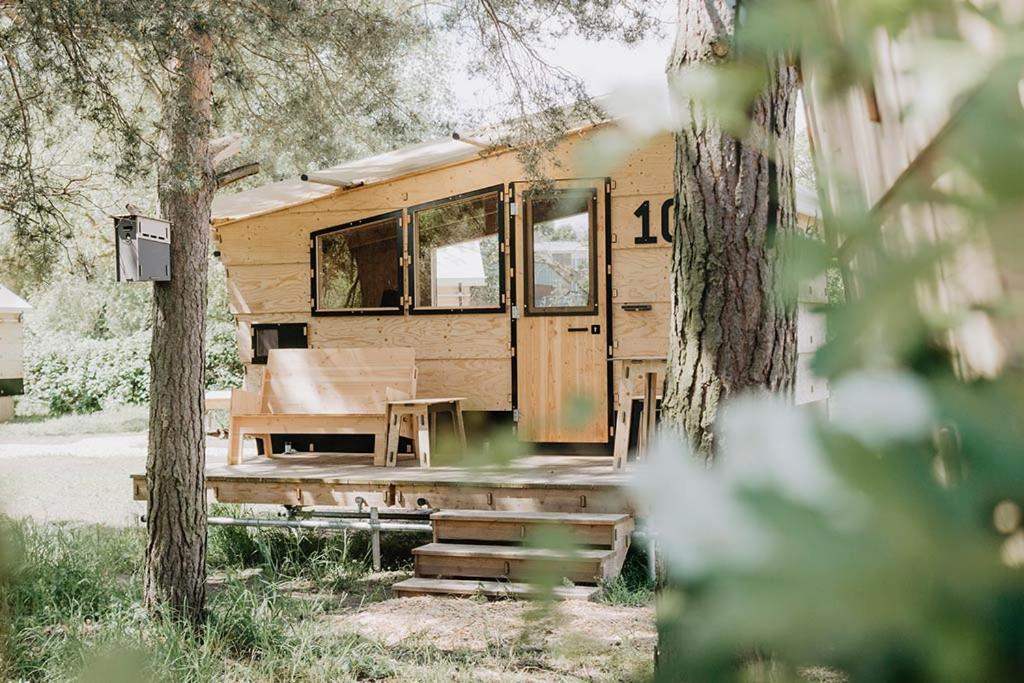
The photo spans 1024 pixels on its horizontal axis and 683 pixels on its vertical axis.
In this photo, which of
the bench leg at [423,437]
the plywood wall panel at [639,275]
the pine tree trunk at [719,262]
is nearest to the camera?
the pine tree trunk at [719,262]

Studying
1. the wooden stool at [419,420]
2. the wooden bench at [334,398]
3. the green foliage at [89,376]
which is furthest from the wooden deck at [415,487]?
the green foliage at [89,376]

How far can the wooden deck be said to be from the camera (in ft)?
22.2

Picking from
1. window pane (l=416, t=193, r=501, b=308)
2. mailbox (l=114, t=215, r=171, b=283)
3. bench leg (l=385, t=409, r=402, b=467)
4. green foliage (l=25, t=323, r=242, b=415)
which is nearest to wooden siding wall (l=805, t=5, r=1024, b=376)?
mailbox (l=114, t=215, r=171, b=283)

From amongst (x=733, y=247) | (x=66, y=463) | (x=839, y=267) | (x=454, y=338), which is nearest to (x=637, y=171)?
(x=454, y=338)

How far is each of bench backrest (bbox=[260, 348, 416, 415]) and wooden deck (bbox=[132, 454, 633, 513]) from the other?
21.3 inches

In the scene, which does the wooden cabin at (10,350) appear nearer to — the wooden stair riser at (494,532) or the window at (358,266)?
the window at (358,266)

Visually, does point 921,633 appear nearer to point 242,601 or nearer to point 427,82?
point 242,601

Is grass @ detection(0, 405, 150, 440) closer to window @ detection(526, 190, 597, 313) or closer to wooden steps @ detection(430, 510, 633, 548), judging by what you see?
window @ detection(526, 190, 597, 313)

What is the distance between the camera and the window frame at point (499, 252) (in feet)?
28.9

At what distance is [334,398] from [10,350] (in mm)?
16005

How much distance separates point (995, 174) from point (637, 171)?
832 cm

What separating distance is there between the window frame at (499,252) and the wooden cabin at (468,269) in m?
0.01

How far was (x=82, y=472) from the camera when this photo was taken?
1381 centimetres

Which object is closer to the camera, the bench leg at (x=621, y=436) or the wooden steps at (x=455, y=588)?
the wooden steps at (x=455, y=588)
